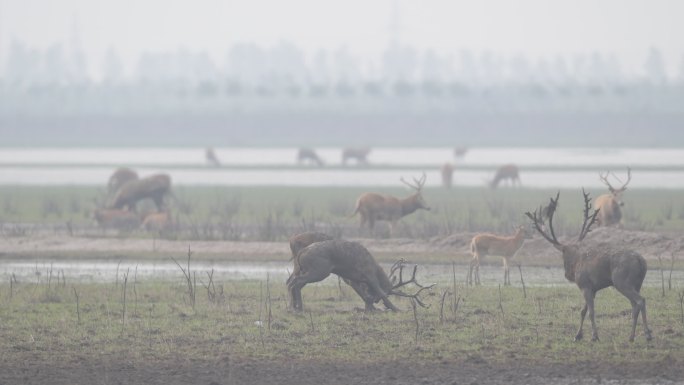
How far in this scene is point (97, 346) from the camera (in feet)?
50.4

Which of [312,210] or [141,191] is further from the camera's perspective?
[141,191]

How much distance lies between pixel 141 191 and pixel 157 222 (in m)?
4.09

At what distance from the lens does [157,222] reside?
3138 centimetres

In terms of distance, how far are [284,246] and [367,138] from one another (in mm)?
85760

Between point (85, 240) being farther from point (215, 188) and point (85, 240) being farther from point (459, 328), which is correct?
point (215, 188)

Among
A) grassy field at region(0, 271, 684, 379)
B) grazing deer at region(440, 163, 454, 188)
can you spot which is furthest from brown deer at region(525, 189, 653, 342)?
grazing deer at region(440, 163, 454, 188)

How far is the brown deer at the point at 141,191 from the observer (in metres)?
35.2

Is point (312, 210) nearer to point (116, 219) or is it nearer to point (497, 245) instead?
point (116, 219)

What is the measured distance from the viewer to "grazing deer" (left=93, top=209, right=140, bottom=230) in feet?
106

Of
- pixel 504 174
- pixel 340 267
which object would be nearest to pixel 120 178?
pixel 504 174

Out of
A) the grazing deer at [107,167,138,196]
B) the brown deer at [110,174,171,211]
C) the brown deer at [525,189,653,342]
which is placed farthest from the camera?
the grazing deer at [107,167,138,196]

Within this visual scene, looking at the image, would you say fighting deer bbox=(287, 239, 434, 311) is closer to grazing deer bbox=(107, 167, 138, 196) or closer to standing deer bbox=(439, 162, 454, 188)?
grazing deer bbox=(107, 167, 138, 196)

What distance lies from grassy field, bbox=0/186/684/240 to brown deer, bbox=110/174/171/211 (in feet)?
2.91

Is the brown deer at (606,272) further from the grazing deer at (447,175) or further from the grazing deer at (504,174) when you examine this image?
the grazing deer at (447,175)
